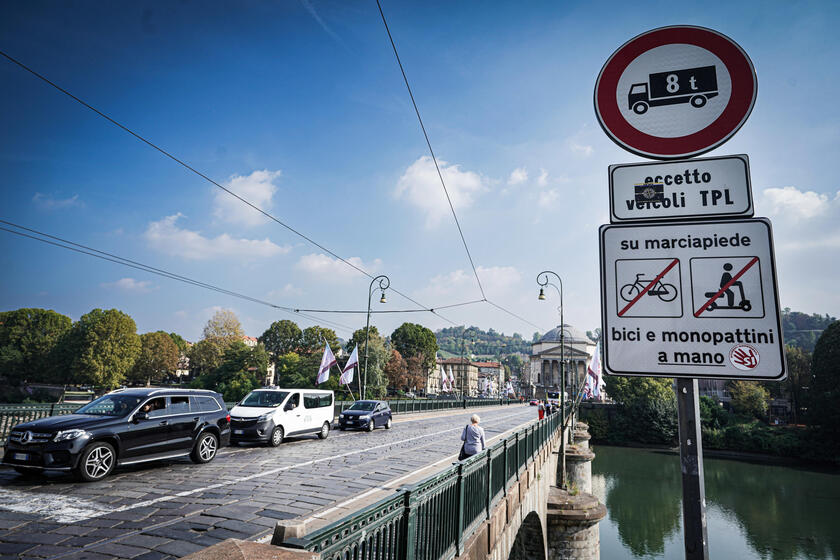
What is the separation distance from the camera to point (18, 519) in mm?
6242

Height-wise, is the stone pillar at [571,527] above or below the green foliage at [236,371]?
below

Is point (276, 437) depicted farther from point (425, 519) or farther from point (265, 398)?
point (425, 519)

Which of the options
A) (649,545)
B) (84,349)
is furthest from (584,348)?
(84,349)

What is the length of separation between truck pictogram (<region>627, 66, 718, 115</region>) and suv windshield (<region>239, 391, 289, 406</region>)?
15.9 metres

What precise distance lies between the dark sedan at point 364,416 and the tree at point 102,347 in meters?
45.9

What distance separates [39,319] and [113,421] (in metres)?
72.7

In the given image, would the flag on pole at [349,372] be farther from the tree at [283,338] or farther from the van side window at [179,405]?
the tree at [283,338]

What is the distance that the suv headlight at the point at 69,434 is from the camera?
27.9ft

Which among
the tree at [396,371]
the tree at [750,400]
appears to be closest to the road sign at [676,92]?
the tree at [396,371]

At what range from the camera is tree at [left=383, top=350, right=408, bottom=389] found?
7957cm

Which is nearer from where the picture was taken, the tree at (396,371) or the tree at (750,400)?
the tree at (750,400)

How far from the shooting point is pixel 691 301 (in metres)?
1.98

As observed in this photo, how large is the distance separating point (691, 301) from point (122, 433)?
10878 mm

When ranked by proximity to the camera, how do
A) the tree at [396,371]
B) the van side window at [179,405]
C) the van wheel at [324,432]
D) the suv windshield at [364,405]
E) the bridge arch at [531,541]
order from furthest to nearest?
the tree at [396,371]
the suv windshield at [364,405]
the van wheel at [324,432]
the bridge arch at [531,541]
the van side window at [179,405]
